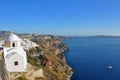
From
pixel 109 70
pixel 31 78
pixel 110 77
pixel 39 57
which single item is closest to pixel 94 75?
pixel 110 77

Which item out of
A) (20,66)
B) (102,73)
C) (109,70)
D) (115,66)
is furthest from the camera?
(115,66)

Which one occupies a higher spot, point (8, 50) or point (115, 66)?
point (8, 50)

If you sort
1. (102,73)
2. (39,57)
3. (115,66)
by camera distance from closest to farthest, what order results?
(39,57) < (102,73) < (115,66)

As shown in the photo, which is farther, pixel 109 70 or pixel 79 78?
pixel 109 70

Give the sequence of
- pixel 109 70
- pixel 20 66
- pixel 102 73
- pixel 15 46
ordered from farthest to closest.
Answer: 1. pixel 109 70
2. pixel 102 73
3. pixel 15 46
4. pixel 20 66

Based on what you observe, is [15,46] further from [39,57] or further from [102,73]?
[102,73]

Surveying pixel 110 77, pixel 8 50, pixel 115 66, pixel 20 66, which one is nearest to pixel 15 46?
pixel 8 50

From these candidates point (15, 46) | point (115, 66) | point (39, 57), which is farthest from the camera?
point (115, 66)

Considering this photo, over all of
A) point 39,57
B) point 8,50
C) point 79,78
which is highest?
point 8,50

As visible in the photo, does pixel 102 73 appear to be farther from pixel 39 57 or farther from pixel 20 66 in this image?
pixel 20 66
